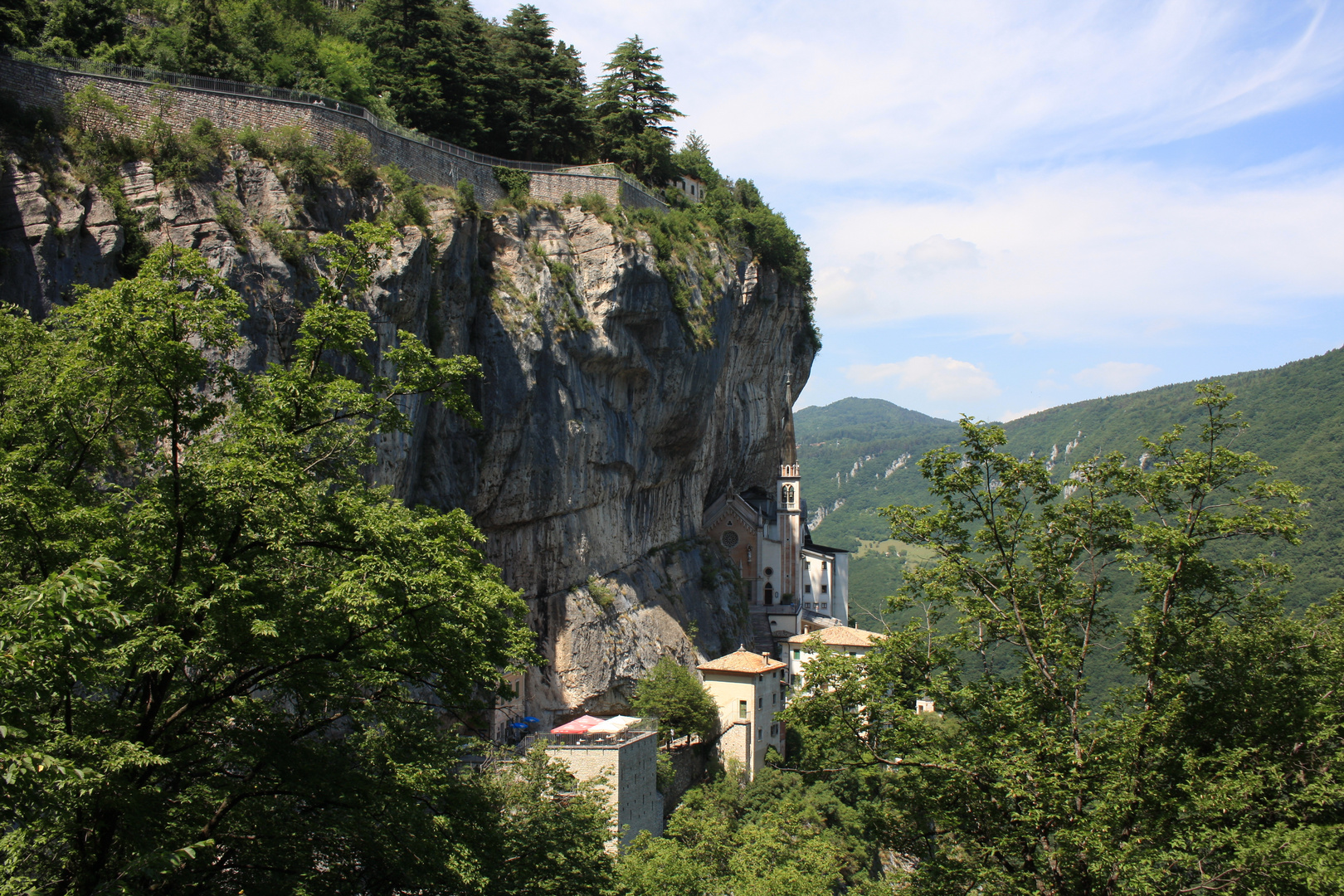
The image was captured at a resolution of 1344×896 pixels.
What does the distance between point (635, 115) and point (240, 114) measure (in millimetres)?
29393

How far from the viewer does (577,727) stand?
31.9 m

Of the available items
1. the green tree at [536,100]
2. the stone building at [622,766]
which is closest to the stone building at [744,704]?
the stone building at [622,766]

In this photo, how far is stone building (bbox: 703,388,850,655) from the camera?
208 ft

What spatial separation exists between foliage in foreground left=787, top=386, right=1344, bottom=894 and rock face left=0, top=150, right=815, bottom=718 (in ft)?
51.1

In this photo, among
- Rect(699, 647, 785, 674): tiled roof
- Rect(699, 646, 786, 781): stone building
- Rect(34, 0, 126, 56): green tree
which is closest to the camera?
Rect(34, 0, 126, 56): green tree

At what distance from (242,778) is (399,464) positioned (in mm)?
16329

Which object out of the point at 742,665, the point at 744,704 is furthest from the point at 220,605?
the point at 742,665

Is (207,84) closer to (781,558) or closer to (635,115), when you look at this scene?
(635,115)

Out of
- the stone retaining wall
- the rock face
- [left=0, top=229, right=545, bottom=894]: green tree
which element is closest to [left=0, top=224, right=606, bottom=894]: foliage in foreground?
[left=0, top=229, right=545, bottom=894]: green tree

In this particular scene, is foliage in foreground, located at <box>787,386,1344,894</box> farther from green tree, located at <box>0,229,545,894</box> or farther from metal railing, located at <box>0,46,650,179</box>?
metal railing, located at <box>0,46,650,179</box>

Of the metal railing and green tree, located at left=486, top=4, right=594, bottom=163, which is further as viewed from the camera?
green tree, located at left=486, top=4, right=594, bottom=163

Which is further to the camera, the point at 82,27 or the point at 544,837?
the point at 82,27

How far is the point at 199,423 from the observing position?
1046cm

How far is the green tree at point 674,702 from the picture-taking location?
3753 centimetres
